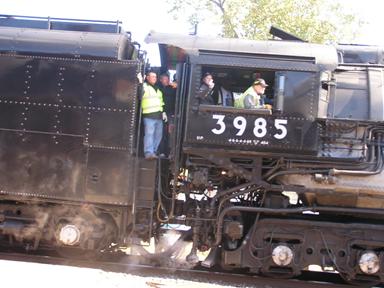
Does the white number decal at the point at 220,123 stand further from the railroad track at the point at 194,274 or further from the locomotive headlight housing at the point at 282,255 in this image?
the railroad track at the point at 194,274

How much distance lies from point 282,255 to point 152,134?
100 inches

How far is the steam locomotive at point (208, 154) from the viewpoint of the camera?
24.1 ft

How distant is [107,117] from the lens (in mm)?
7742

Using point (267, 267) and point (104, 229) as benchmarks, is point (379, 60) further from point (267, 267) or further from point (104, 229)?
point (104, 229)

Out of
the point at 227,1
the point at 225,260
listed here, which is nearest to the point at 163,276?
the point at 225,260

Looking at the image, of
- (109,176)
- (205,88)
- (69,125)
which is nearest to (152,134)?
(109,176)

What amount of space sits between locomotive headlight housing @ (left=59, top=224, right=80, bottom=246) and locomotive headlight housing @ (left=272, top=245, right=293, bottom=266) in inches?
113

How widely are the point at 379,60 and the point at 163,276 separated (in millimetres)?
4504

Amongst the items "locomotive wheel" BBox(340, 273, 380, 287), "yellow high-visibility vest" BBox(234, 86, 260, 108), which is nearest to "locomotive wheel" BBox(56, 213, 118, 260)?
"yellow high-visibility vest" BBox(234, 86, 260, 108)

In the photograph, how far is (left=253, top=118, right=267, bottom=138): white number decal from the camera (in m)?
7.33

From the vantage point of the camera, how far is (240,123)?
290 inches

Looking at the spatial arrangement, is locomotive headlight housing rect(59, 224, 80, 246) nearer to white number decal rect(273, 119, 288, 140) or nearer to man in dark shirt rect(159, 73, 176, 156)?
man in dark shirt rect(159, 73, 176, 156)

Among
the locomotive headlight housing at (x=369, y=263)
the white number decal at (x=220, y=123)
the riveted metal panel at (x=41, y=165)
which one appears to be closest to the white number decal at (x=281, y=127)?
the white number decal at (x=220, y=123)

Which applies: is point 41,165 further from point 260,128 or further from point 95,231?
point 260,128
